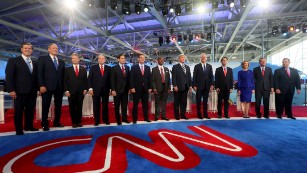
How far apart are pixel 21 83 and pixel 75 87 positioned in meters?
0.94

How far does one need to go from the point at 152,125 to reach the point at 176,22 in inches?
321

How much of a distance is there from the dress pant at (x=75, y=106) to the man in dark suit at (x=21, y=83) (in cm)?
70

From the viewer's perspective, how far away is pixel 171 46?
52.9 feet

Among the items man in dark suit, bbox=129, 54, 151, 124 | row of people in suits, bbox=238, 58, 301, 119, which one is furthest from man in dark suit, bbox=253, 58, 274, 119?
man in dark suit, bbox=129, 54, 151, 124

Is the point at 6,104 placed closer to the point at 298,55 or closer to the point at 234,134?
the point at 234,134

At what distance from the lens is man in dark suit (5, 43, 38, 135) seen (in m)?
3.56

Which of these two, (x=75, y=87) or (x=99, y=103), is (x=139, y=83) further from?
(x=75, y=87)

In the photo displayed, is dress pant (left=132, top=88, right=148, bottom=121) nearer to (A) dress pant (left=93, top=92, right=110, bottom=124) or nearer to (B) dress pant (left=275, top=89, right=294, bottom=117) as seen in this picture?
(A) dress pant (left=93, top=92, right=110, bottom=124)

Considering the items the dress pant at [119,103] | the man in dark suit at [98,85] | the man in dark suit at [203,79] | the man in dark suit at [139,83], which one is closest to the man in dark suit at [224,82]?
the man in dark suit at [203,79]

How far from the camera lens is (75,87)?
4.20m

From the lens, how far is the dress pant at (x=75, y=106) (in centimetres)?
423

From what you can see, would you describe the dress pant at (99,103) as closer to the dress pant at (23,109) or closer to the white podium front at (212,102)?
the dress pant at (23,109)

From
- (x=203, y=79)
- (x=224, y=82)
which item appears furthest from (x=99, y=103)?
(x=224, y=82)

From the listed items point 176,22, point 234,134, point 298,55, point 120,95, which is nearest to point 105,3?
point 176,22
